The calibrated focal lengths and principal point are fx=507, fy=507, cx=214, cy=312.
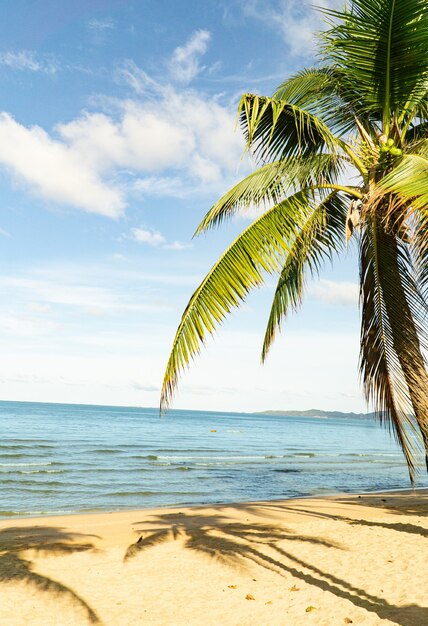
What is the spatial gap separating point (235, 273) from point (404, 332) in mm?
2034

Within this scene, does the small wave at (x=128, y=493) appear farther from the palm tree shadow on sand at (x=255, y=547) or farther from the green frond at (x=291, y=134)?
the green frond at (x=291, y=134)

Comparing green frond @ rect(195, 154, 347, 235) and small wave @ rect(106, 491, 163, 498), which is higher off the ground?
green frond @ rect(195, 154, 347, 235)

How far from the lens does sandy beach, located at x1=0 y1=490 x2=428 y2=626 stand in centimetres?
528

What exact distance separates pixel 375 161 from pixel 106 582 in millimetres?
6130

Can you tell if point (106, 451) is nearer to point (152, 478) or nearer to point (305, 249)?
point (152, 478)

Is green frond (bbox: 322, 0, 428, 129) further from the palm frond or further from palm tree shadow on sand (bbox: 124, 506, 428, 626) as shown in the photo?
palm tree shadow on sand (bbox: 124, 506, 428, 626)

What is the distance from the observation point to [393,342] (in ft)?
19.1

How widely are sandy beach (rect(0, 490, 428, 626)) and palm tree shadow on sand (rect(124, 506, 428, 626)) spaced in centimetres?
2

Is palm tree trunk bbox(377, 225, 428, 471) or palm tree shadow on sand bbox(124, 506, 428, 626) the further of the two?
palm tree trunk bbox(377, 225, 428, 471)

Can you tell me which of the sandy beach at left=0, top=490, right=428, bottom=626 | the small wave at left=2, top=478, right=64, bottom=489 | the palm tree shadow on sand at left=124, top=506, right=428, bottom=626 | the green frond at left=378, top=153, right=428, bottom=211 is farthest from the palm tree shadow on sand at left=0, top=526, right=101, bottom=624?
the small wave at left=2, top=478, right=64, bottom=489

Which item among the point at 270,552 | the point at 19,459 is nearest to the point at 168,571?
the point at 270,552

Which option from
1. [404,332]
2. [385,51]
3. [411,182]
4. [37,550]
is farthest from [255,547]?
[385,51]

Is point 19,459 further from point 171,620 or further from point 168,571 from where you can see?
point 171,620

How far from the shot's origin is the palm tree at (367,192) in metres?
Result: 5.19
